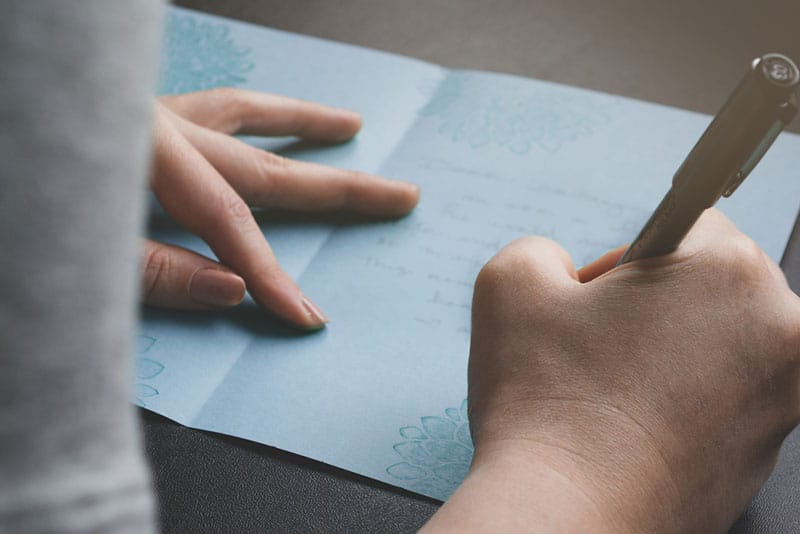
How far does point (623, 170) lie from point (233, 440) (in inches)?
15.7

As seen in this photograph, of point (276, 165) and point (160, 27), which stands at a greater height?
point (160, 27)

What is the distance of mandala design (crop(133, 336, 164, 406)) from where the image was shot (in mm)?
513

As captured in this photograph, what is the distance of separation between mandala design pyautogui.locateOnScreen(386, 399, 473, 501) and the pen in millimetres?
141

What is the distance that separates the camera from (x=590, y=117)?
2.50ft

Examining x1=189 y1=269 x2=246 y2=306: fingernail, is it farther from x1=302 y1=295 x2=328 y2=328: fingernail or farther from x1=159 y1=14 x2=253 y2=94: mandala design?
x1=159 y1=14 x2=253 y2=94: mandala design

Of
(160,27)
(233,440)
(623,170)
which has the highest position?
(160,27)

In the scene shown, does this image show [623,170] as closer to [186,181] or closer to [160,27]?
[186,181]

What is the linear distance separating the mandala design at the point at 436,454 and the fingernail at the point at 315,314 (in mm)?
101

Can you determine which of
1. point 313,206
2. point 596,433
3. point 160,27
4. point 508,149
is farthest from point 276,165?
point 160,27

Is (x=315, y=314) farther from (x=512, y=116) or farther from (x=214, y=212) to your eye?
(x=512, y=116)

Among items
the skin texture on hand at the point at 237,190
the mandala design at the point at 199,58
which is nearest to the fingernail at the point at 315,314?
the skin texture on hand at the point at 237,190

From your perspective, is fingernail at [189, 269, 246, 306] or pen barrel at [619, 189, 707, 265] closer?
pen barrel at [619, 189, 707, 265]

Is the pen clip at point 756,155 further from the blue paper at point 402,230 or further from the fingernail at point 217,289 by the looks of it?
the fingernail at point 217,289

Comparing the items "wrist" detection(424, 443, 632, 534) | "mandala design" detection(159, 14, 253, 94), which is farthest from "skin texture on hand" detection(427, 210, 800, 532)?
"mandala design" detection(159, 14, 253, 94)
